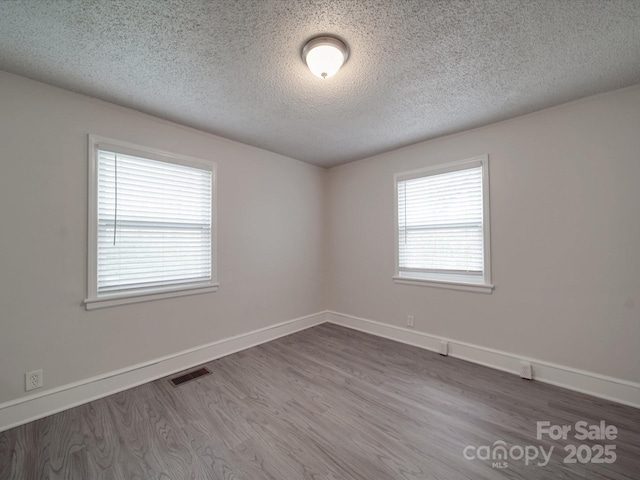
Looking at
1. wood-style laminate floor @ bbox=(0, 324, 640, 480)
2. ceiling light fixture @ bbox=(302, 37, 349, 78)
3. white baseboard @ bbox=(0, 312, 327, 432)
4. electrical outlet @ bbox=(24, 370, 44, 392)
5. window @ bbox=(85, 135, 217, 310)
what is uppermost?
ceiling light fixture @ bbox=(302, 37, 349, 78)

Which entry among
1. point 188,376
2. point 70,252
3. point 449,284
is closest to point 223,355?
point 188,376

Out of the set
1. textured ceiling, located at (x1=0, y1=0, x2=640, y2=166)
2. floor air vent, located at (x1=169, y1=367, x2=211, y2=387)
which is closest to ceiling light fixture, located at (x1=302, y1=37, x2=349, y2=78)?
textured ceiling, located at (x1=0, y1=0, x2=640, y2=166)

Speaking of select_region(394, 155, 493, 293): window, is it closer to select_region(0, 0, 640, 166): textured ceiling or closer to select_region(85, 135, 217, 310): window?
select_region(0, 0, 640, 166): textured ceiling

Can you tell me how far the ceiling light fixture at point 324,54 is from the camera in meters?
1.61

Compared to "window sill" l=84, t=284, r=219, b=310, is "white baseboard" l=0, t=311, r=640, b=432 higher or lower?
lower

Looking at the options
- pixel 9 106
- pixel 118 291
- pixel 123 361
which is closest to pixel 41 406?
pixel 123 361

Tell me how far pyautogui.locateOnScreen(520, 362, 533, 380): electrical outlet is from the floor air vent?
3.08 metres

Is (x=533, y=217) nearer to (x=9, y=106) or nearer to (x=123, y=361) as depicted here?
(x=123, y=361)

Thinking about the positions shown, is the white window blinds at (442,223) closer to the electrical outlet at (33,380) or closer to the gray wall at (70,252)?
the gray wall at (70,252)

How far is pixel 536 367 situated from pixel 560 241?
121 cm

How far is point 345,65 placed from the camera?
1846 millimetres

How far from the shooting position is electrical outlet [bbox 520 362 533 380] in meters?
2.46

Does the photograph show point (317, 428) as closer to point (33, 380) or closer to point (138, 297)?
point (138, 297)

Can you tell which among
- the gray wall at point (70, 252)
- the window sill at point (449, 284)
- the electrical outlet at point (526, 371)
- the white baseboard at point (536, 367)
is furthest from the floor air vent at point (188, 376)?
the electrical outlet at point (526, 371)
